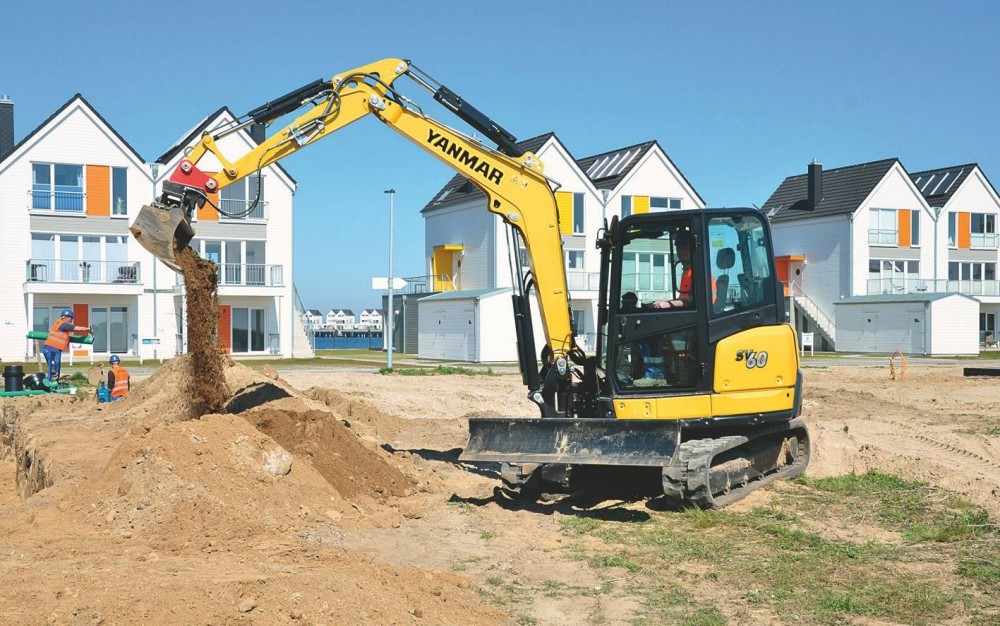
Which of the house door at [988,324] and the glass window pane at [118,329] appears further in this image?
the house door at [988,324]

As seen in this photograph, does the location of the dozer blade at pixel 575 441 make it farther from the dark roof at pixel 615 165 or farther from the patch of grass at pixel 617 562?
the dark roof at pixel 615 165

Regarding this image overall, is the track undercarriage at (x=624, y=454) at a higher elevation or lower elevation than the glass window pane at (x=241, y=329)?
lower

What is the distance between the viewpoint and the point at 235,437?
36.3 ft

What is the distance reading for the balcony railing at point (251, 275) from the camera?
43188mm

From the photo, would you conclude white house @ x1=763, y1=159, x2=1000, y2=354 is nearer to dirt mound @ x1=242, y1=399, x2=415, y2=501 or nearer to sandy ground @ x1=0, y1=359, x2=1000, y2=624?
sandy ground @ x1=0, y1=359, x2=1000, y2=624

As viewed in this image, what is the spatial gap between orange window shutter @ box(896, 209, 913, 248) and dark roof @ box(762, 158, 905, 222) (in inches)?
96.4

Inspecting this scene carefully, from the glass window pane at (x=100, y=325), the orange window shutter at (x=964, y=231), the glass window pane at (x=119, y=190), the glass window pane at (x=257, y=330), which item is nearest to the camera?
the glass window pane at (x=100, y=325)

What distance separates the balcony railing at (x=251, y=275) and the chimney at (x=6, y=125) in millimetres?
9012

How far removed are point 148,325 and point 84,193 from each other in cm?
588

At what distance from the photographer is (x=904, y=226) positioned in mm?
55156

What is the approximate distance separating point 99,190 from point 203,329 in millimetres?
32766

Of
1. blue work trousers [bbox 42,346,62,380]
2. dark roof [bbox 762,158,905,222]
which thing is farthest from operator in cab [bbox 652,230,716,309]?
dark roof [bbox 762,158,905,222]

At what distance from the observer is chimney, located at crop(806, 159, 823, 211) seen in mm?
55625

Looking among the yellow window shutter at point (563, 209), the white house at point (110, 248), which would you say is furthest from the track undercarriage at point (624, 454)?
the white house at point (110, 248)
